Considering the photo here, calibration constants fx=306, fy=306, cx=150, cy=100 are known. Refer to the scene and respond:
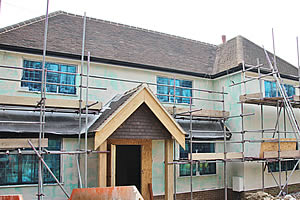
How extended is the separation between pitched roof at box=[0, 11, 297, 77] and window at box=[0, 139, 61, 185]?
432 centimetres

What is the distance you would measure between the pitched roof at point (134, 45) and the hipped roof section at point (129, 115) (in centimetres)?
381

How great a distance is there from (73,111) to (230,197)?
28.6 feet

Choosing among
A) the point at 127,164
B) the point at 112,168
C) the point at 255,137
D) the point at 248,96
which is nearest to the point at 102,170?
the point at 112,168

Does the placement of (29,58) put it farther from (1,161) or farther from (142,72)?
(142,72)

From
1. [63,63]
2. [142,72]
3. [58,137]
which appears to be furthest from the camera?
[142,72]

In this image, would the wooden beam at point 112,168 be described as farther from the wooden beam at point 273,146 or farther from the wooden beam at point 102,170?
the wooden beam at point 273,146

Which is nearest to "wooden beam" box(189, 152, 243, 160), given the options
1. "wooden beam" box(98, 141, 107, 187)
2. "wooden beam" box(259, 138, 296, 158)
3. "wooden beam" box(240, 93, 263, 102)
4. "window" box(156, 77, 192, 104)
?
"wooden beam" box(259, 138, 296, 158)

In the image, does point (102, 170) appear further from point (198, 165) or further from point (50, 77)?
point (198, 165)

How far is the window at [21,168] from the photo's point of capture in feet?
36.2

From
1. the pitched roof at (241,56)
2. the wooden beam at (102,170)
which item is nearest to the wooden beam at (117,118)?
the wooden beam at (102,170)

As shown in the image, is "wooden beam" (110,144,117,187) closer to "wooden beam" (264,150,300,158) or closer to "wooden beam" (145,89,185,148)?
"wooden beam" (145,89,185,148)

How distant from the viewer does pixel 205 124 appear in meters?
15.4

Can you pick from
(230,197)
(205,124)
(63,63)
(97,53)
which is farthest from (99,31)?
(230,197)

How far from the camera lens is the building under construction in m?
10.8
